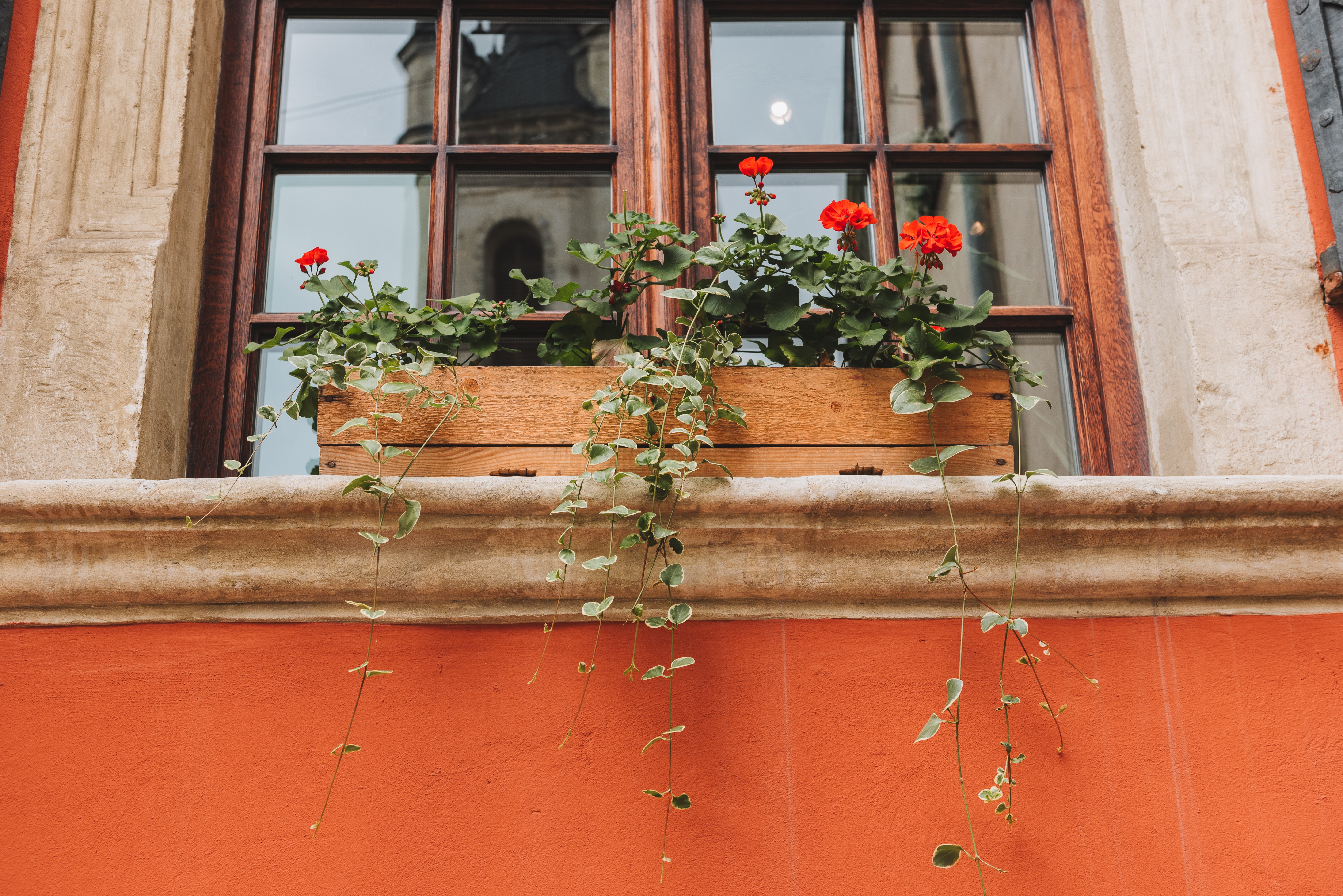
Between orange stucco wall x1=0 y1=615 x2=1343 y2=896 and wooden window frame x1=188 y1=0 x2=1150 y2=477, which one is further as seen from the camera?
wooden window frame x1=188 y1=0 x2=1150 y2=477

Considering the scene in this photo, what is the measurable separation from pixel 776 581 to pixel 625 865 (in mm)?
447

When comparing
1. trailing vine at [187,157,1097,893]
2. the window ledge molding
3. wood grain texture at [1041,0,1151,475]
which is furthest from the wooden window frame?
the window ledge molding

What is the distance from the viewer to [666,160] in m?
1.85

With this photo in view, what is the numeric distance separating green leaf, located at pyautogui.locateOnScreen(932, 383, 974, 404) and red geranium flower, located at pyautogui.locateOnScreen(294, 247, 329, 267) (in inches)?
40.0

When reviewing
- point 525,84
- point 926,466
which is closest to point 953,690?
point 926,466

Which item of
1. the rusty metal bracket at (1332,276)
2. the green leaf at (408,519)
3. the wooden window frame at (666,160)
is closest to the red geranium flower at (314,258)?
the wooden window frame at (666,160)

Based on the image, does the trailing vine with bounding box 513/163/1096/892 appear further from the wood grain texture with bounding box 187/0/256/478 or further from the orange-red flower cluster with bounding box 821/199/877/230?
the wood grain texture with bounding box 187/0/256/478

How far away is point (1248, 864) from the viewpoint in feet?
4.39

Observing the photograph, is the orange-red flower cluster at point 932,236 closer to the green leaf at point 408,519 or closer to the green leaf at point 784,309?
the green leaf at point 784,309

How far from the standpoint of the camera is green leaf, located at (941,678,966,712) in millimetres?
1225

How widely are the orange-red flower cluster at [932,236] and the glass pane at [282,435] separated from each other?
107 centimetres

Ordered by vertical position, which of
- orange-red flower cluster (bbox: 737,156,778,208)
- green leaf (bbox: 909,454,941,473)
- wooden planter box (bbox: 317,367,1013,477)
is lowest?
green leaf (bbox: 909,454,941,473)

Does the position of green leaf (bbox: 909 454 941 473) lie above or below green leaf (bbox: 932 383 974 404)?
below

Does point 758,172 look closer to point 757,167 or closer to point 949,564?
point 757,167
